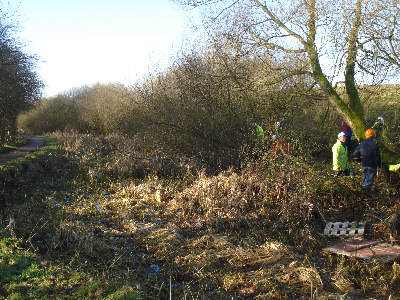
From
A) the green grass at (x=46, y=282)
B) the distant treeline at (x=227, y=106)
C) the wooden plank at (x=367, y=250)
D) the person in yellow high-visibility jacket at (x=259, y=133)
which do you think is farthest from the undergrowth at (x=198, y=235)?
the distant treeline at (x=227, y=106)

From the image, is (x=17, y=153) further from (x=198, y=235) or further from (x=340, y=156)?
(x=340, y=156)

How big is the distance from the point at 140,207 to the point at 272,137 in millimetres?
3676

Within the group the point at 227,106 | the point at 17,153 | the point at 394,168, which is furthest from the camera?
the point at 17,153

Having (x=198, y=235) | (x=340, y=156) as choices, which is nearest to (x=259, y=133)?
(x=340, y=156)

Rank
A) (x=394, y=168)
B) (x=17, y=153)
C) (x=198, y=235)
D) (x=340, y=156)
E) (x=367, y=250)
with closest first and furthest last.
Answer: (x=367, y=250) → (x=198, y=235) → (x=394, y=168) → (x=340, y=156) → (x=17, y=153)

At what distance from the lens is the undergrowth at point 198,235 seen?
4.89m

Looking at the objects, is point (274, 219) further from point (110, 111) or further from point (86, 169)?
point (110, 111)

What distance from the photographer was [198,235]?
6.93 meters

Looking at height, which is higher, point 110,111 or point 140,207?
point 110,111

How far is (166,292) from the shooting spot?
4930mm

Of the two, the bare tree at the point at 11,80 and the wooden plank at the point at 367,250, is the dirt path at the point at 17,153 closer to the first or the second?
the bare tree at the point at 11,80

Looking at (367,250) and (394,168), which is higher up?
(394,168)

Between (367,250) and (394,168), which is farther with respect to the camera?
(394,168)

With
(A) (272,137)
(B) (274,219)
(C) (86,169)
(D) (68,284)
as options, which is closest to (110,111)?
(C) (86,169)
